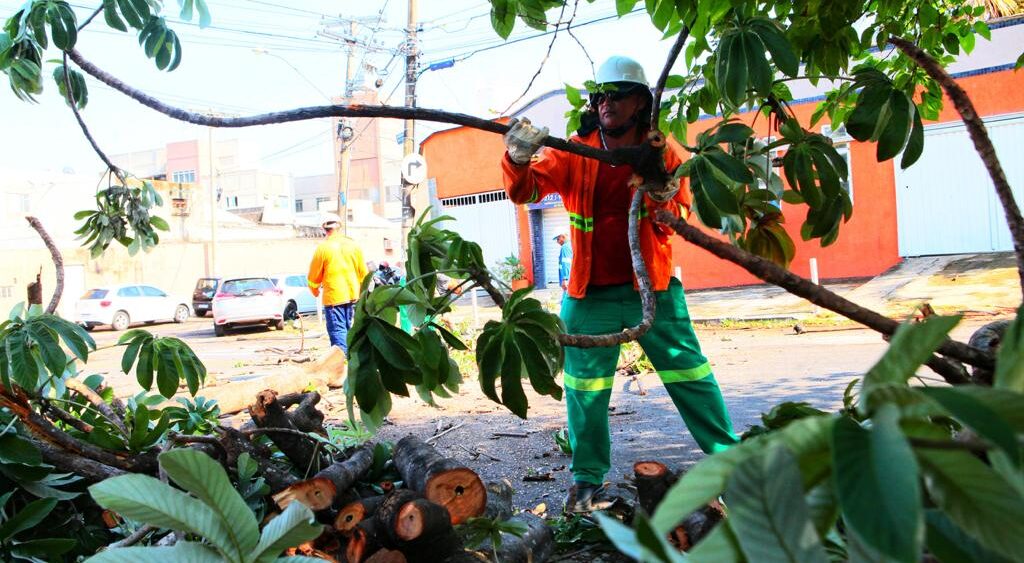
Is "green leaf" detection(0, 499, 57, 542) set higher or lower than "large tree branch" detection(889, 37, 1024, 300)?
lower

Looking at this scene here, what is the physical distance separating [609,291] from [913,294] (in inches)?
361

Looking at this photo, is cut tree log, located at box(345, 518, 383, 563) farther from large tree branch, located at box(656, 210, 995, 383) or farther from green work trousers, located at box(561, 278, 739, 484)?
large tree branch, located at box(656, 210, 995, 383)

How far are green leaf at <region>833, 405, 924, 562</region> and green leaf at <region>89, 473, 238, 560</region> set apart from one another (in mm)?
830

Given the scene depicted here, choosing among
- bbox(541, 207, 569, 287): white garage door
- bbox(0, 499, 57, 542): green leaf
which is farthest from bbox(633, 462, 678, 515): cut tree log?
bbox(541, 207, 569, 287): white garage door

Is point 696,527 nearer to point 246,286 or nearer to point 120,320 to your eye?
point 246,286

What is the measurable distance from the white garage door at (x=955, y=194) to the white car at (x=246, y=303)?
45.8ft

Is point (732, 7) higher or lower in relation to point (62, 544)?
higher

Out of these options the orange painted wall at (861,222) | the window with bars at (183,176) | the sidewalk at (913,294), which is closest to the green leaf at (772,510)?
the sidewalk at (913,294)

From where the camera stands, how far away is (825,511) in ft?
1.95

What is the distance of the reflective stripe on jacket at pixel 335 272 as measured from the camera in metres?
8.01

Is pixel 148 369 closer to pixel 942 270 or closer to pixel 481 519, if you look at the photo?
pixel 481 519

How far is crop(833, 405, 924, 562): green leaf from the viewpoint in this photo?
1.61 feet

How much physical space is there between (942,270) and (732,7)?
12239 mm

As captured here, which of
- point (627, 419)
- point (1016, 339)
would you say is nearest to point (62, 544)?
point (1016, 339)
